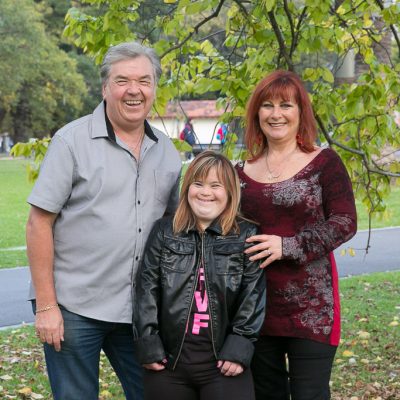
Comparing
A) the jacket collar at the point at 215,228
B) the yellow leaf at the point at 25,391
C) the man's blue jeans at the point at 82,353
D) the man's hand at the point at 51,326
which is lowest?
the yellow leaf at the point at 25,391

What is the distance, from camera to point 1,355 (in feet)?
21.7

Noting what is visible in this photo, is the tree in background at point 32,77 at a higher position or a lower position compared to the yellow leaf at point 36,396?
higher

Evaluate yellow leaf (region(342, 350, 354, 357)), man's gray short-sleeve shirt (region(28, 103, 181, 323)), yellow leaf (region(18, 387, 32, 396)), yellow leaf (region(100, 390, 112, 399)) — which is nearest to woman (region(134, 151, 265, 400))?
man's gray short-sleeve shirt (region(28, 103, 181, 323))

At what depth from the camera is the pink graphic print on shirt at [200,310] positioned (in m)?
2.95

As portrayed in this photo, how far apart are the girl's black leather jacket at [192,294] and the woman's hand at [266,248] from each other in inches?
1.2

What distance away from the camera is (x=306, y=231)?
3.07 metres

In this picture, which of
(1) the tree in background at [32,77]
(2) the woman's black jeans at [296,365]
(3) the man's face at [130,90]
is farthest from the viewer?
(1) the tree in background at [32,77]

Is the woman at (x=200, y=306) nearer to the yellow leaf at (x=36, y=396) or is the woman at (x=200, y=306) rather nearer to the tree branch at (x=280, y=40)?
the tree branch at (x=280, y=40)

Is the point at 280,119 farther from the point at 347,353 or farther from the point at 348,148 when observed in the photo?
the point at 347,353

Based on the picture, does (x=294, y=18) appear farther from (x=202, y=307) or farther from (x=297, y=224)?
(x=202, y=307)

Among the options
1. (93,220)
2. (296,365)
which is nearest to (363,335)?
(296,365)

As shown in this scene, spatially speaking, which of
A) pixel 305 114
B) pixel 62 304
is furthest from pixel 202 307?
pixel 305 114

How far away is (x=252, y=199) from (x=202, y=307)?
1.78ft

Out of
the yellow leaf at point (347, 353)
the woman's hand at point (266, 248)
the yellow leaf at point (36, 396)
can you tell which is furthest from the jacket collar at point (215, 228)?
the yellow leaf at point (347, 353)
